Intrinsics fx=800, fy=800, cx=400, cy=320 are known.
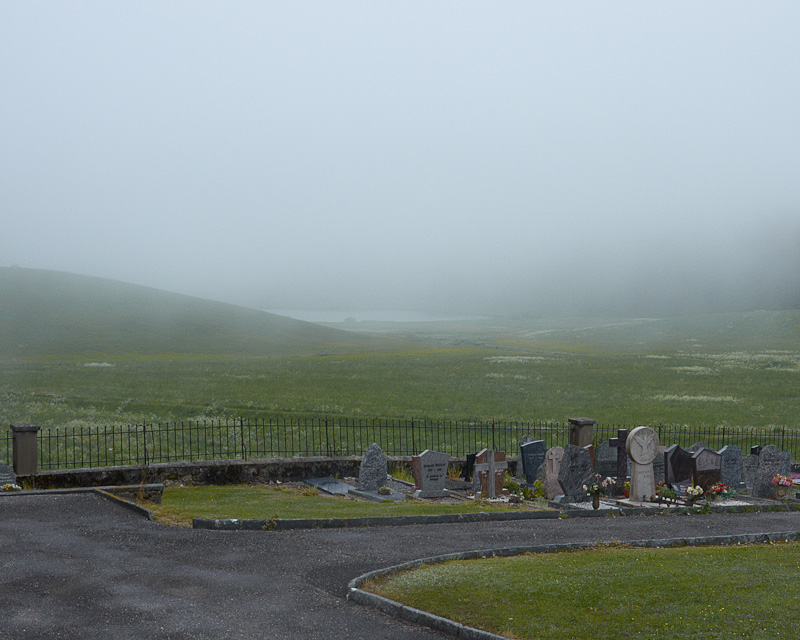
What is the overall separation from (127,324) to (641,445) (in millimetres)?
98741

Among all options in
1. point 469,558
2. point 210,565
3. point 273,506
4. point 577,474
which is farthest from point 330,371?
point 210,565

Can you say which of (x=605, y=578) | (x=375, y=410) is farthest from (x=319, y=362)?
(x=605, y=578)

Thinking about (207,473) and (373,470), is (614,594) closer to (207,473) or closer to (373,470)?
(373,470)

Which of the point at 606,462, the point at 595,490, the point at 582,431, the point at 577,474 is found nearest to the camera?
the point at 595,490

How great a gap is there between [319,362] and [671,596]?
67354mm

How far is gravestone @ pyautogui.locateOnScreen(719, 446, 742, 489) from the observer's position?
2031 cm

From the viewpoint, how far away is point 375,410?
39.0 metres

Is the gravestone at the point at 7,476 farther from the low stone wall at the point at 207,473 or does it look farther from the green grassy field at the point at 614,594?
the green grassy field at the point at 614,594

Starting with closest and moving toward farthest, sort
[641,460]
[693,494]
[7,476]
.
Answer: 1. [7,476]
2. [693,494]
3. [641,460]

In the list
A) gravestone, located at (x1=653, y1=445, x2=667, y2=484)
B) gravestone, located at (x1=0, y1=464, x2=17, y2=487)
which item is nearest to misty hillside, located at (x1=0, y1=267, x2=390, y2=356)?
gravestone, located at (x1=0, y1=464, x2=17, y2=487)

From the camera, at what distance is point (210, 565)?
1097cm

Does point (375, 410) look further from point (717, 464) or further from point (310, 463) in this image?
point (717, 464)

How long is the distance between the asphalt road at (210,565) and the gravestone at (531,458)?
5273 mm

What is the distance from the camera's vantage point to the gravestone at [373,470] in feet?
63.4
